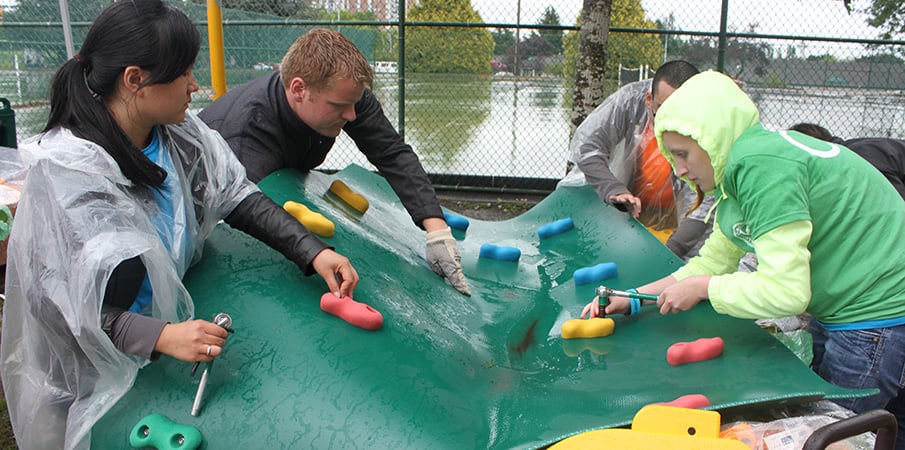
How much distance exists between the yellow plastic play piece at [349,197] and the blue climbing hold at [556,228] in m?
0.80

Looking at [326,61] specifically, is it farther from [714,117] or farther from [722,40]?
[722,40]

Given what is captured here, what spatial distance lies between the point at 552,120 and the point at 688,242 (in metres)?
4.15

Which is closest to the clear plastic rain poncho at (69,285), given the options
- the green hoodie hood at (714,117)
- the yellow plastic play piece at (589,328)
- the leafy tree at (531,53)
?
the yellow plastic play piece at (589,328)

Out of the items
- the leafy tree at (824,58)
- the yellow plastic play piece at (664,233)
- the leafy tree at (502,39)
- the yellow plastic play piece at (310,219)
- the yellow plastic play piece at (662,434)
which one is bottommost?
the yellow plastic play piece at (664,233)

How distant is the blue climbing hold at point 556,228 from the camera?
3.00m

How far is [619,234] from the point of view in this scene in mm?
2660

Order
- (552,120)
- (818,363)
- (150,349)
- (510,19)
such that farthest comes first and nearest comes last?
1. (552,120)
2. (510,19)
3. (818,363)
4. (150,349)

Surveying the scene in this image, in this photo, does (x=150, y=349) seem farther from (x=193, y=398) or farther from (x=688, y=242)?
(x=688, y=242)

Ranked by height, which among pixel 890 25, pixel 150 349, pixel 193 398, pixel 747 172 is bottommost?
pixel 193 398

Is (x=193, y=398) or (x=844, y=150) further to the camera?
(x=844, y=150)

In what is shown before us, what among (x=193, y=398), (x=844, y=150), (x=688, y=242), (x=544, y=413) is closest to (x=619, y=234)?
(x=688, y=242)

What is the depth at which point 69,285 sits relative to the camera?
131cm

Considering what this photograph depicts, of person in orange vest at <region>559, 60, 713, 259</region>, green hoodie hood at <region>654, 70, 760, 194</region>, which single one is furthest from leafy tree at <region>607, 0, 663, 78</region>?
green hoodie hood at <region>654, 70, 760, 194</region>

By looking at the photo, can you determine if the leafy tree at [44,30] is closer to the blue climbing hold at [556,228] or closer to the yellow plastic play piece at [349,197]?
the yellow plastic play piece at [349,197]
